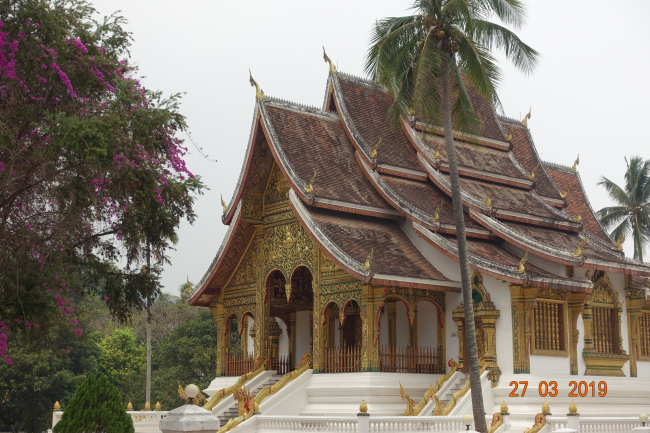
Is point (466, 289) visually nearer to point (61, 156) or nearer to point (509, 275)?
point (509, 275)

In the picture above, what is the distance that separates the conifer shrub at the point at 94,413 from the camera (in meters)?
14.6

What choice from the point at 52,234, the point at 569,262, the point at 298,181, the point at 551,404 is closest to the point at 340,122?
the point at 298,181

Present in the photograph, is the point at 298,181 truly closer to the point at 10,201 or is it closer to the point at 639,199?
the point at 10,201

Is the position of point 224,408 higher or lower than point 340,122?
lower

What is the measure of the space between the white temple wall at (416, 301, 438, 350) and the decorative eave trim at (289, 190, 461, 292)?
116 centimetres

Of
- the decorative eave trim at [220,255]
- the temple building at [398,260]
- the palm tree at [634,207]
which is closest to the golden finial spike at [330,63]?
the temple building at [398,260]

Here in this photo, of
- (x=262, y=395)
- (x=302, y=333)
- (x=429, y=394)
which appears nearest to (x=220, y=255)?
(x=302, y=333)

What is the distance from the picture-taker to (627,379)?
16.2 m

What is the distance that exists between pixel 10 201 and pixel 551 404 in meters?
9.93

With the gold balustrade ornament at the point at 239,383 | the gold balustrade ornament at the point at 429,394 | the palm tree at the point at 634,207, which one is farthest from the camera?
the palm tree at the point at 634,207

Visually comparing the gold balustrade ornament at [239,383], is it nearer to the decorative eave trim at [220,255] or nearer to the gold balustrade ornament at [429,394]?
the decorative eave trim at [220,255]

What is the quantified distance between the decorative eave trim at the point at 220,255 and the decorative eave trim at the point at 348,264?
2063mm

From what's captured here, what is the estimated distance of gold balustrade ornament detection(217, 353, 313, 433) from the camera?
1423cm

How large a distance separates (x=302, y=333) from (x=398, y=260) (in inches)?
191
